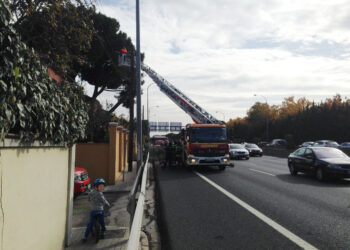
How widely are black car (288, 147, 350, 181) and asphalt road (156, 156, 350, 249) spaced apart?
0.73 m

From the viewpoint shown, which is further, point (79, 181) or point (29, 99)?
point (79, 181)

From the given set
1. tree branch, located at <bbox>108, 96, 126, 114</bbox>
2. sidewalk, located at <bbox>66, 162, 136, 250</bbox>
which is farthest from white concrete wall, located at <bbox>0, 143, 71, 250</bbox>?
tree branch, located at <bbox>108, 96, 126, 114</bbox>

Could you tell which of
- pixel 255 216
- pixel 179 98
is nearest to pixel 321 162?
pixel 255 216

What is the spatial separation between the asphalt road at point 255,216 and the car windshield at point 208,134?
19.5 feet

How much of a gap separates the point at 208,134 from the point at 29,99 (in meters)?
15.0

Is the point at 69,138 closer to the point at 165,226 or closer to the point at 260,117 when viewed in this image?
the point at 165,226

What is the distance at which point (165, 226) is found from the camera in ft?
23.0

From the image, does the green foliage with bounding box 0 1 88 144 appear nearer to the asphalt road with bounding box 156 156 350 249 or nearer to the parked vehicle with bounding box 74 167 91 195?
the asphalt road with bounding box 156 156 350 249

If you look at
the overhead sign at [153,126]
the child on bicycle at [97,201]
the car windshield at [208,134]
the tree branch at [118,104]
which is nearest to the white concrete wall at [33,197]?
the child on bicycle at [97,201]

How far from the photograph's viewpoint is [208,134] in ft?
60.5

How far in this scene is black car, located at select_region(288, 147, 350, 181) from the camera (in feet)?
42.4

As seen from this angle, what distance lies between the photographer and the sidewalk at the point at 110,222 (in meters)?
5.96

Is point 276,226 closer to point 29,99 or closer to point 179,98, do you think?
point 29,99

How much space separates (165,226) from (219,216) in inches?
54.2
